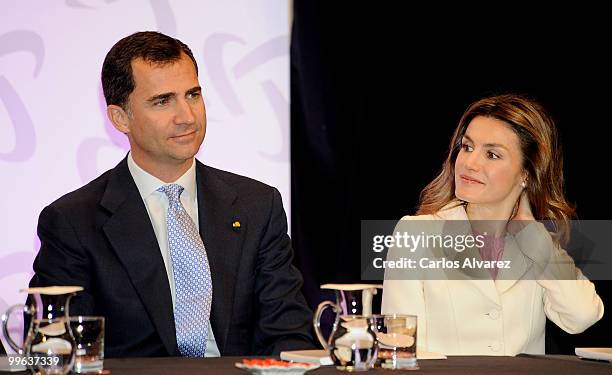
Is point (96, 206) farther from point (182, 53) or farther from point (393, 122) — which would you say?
point (393, 122)

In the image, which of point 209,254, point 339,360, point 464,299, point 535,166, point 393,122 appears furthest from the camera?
point 393,122

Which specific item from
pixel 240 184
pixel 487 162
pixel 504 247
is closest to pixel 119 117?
pixel 240 184

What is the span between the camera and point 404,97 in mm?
4797

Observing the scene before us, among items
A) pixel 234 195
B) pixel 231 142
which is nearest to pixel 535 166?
pixel 234 195

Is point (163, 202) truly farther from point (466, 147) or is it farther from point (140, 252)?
point (466, 147)

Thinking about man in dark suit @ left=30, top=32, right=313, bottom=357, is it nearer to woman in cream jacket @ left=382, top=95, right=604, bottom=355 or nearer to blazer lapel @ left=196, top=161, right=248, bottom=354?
blazer lapel @ left=196, top=161, right=248, bottom=354

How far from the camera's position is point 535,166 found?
141 inches

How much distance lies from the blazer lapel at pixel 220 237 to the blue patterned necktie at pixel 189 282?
3 centimetres

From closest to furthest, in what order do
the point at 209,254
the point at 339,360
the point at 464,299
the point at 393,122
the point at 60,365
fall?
1. the point at 60,365
2. the point at 339,360
3. the point at 209,254
4. the point at 464,299
5. the point at 393,122

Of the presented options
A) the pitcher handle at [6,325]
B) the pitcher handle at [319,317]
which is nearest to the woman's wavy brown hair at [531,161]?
the pitcher handle at [319,317]

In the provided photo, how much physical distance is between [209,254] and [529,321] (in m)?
1.14

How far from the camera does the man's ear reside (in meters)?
3.27

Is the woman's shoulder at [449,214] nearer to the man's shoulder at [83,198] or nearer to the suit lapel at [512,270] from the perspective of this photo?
the suit lapel at [512,270]

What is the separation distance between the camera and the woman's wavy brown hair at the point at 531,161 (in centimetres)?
354
